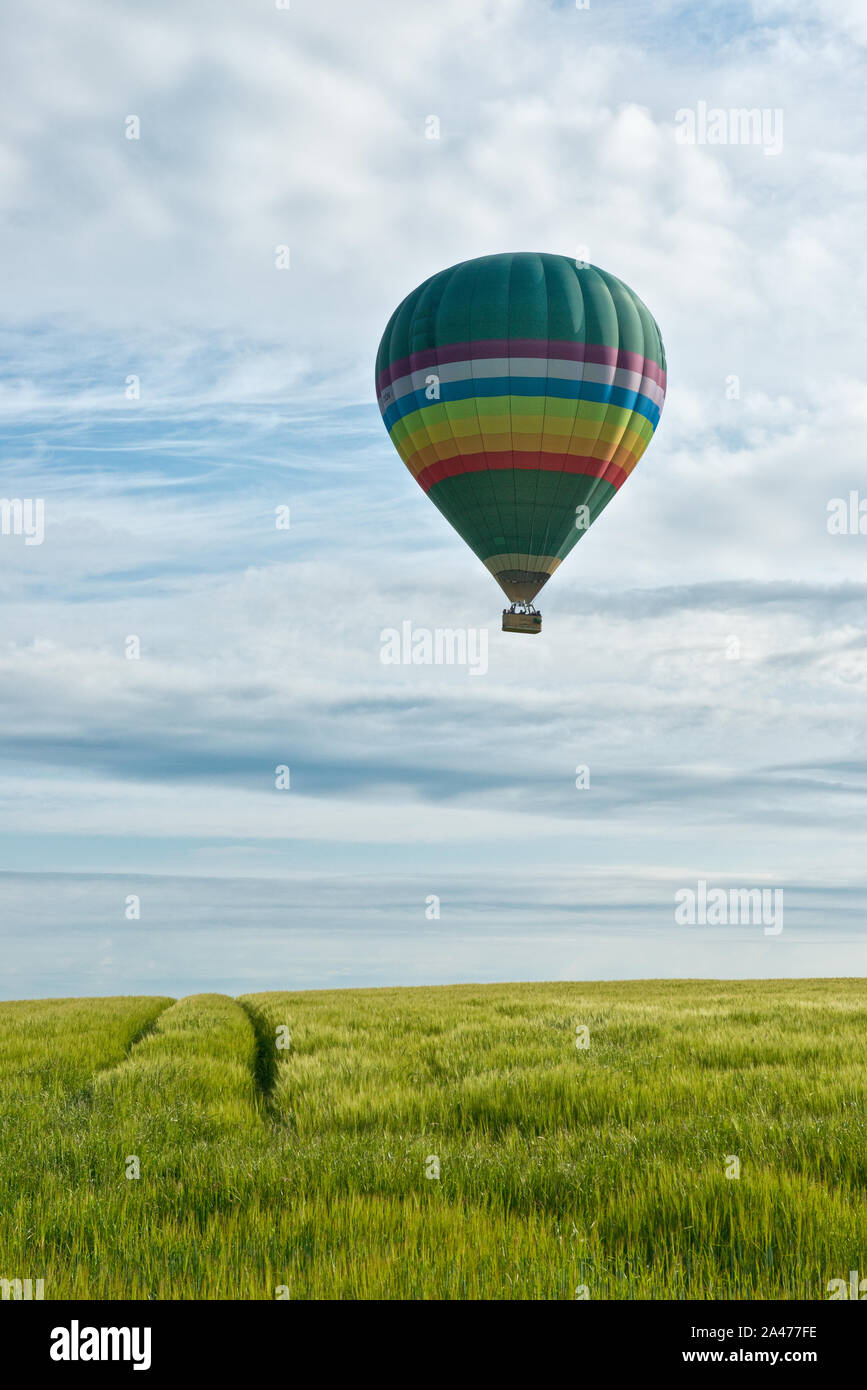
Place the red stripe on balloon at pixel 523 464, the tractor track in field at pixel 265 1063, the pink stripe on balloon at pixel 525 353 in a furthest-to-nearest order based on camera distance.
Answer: the red stripe on balloon at pixel 523 464 → the pink stripe on balloon at pixel 525 353 → the tractor track in field at pixel 265 1063

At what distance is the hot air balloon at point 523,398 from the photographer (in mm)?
26375

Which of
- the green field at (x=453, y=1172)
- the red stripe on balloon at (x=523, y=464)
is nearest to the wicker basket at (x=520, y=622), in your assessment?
the red stripe on balloon at (x=523, y=464)

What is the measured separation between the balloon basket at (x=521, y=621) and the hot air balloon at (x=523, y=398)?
0.12ft

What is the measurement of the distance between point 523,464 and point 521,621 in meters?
4.70

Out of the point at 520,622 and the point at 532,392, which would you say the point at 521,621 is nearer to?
the point at 520,622

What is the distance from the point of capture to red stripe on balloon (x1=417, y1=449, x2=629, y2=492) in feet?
88.1

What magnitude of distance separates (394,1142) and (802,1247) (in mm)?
3622

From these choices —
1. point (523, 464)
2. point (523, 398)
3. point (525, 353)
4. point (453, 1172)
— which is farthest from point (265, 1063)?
point (525, 353)

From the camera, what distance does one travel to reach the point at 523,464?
2689 centimetres

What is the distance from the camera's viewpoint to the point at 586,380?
2678 cm

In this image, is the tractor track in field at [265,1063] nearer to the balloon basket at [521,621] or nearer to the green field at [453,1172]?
the green field at [453,1172]

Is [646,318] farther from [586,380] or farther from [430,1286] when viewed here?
[430,1286]
